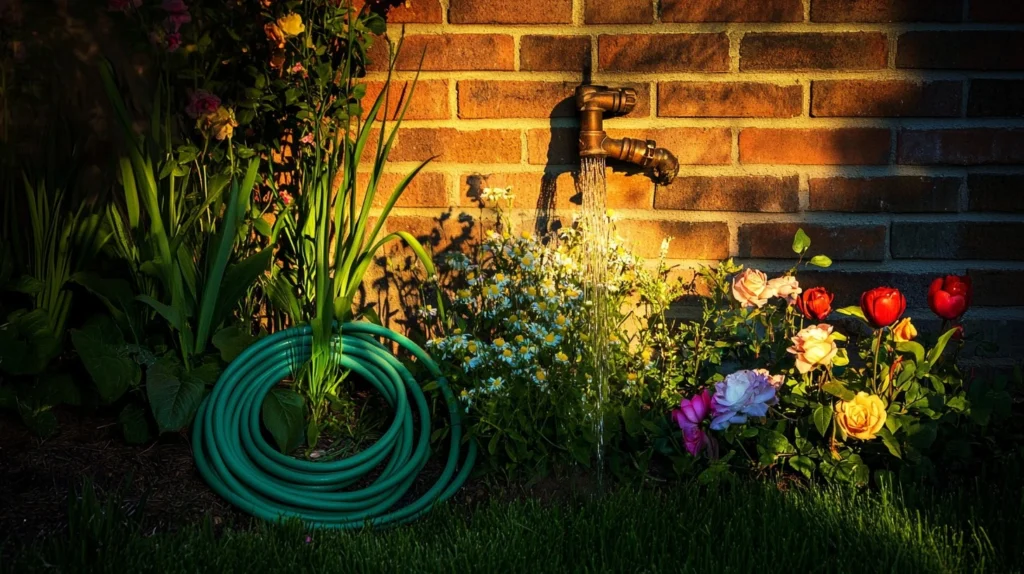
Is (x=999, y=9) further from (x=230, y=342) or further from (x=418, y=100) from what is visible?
(x=230, y=342)

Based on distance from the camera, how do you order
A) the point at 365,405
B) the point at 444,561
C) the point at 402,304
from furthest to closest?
the point at 402,304
the point at 365,405
the point at 444,561

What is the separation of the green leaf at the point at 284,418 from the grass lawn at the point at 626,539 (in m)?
0.25

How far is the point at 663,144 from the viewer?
286cm

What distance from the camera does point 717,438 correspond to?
8.07ft

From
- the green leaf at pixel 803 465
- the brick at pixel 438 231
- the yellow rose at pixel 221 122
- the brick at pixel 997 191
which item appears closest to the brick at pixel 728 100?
the brick at pixel 997 191

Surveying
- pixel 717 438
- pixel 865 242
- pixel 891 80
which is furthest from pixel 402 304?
pixel 891 80

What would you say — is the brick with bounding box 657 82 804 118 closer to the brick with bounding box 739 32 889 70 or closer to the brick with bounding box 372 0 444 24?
the brick with bounding box 739 32 889 70

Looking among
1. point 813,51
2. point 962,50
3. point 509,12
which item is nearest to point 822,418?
point 813,51

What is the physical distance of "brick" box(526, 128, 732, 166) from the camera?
285cm

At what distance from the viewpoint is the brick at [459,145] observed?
2.88m

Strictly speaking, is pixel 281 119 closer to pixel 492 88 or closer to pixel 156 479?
pixel 492 88

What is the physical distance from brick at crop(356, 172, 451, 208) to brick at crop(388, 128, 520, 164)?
0.20 feet

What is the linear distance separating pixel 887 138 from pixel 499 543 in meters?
1.71

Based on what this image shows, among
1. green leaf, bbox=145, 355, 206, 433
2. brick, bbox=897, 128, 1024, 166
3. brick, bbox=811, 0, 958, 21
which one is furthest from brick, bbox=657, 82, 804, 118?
green leaf, bbox=145, 355, 206, 433
